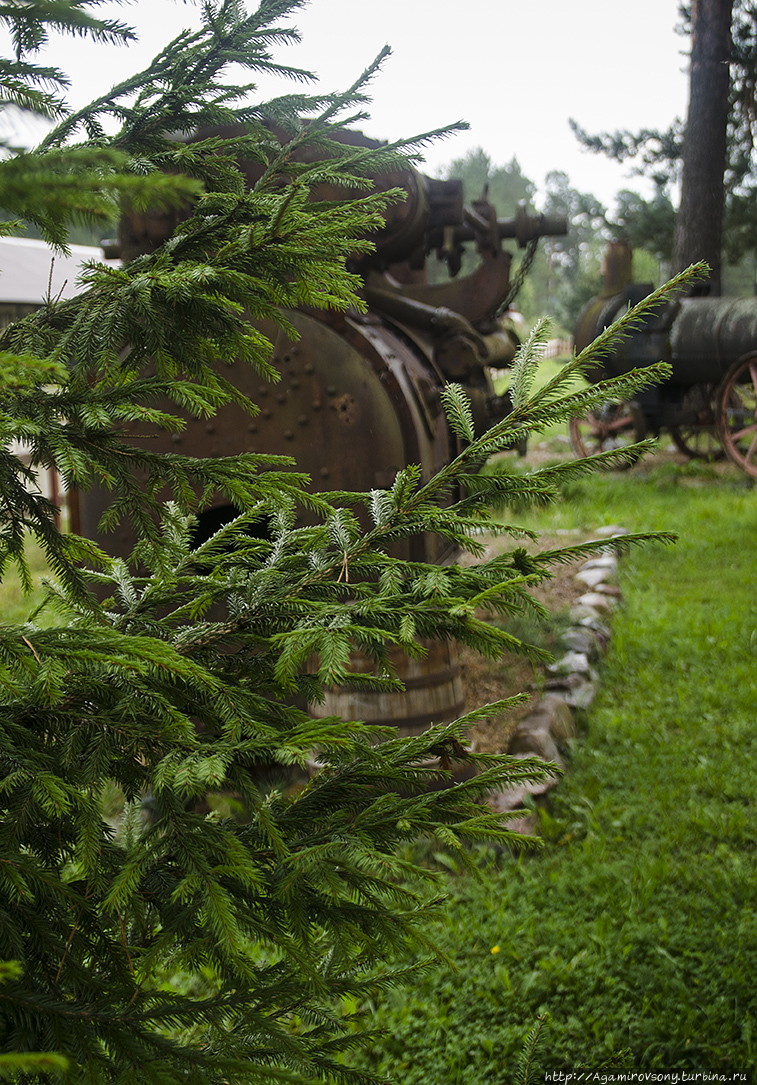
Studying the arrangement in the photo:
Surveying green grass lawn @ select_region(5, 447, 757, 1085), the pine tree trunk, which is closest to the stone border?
green grass lawn @ select_region(5, 447, 757, 1085)

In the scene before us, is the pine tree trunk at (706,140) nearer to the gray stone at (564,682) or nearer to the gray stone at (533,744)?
the gray stone at (564,682)

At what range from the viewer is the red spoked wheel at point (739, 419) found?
9648 millimetres

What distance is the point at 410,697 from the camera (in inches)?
141

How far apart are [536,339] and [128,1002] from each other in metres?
1.18

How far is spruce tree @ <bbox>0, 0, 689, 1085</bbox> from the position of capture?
1063 millimetres

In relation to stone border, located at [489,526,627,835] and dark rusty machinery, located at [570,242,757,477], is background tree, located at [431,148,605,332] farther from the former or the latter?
stone border, located at [489,526,627,835]

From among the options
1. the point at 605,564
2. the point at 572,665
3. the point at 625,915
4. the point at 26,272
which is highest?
the point at 26,272

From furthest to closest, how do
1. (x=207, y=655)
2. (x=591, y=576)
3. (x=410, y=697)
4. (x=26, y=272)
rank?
1. (x=26, y=272)
2. (x=591, y=576)
3. (x=410, y=697)
4. (x=207, y=655)

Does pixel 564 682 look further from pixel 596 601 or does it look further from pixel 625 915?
pixel 625 915

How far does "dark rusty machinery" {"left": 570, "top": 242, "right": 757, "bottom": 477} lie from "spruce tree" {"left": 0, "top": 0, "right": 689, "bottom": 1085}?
8.17m

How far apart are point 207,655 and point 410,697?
229 centimetres

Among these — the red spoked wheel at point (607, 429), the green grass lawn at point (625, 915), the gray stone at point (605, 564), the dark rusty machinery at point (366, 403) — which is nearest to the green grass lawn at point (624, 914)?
the green grass lawn at point (625, 915)

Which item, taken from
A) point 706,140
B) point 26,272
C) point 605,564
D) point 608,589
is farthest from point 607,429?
point 26,272

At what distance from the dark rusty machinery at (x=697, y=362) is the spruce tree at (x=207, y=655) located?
26.8ft
